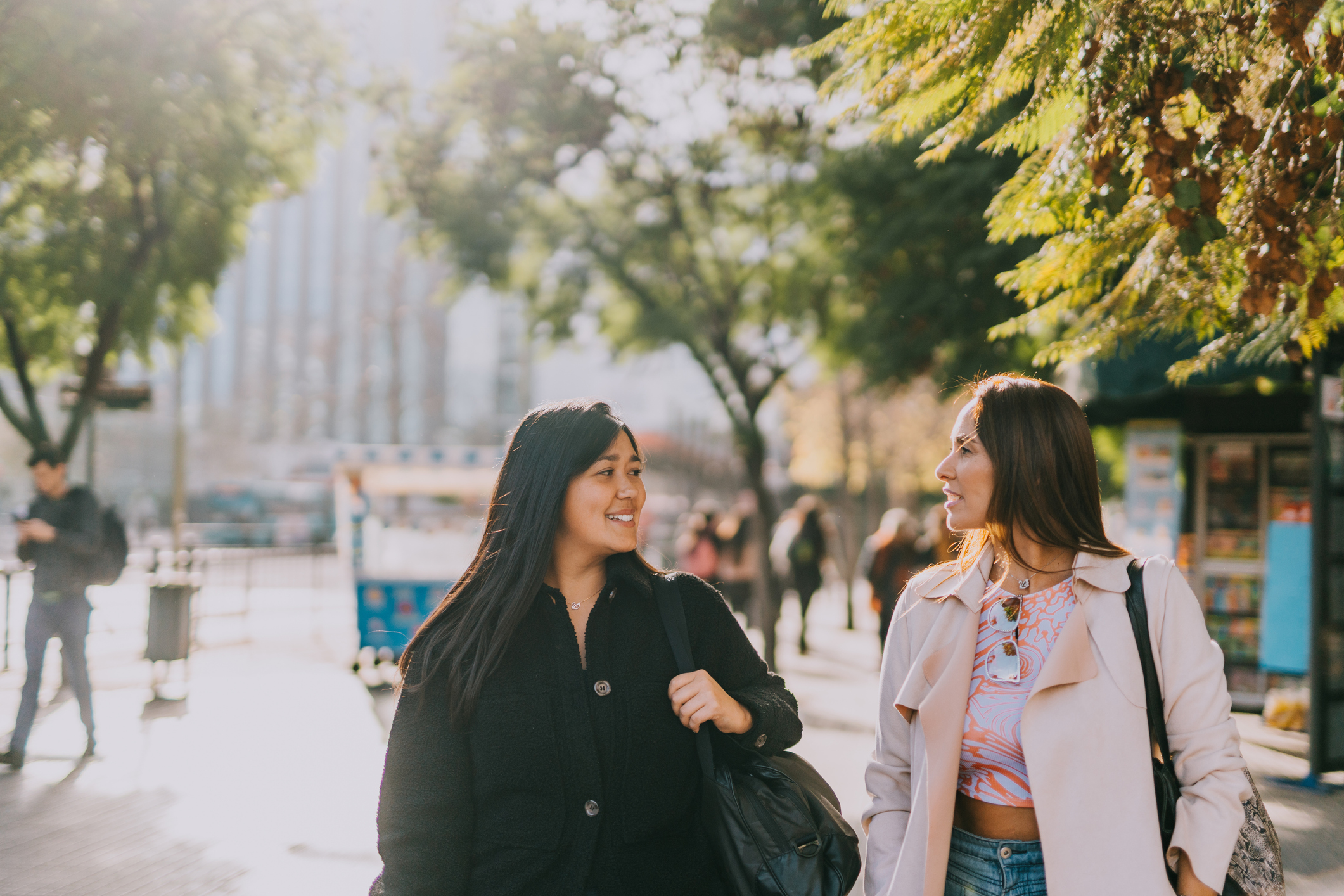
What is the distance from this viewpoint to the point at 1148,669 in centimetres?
222

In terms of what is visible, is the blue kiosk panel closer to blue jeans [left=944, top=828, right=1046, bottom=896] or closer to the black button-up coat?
the black button-up coat

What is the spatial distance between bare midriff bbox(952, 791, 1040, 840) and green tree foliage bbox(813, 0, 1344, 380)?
168 centimetres

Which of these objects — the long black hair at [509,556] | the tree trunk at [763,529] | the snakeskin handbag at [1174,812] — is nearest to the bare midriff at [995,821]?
the snakeskin handbag at [1174,812]

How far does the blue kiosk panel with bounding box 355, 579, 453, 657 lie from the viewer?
35.7 ft

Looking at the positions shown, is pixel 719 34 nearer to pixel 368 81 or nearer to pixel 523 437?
pixel 368 81

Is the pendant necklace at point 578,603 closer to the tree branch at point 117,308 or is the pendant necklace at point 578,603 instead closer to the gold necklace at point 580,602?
the gold necklace at point 580,602

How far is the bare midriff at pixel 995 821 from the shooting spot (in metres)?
2.27

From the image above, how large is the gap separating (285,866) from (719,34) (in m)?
8.25

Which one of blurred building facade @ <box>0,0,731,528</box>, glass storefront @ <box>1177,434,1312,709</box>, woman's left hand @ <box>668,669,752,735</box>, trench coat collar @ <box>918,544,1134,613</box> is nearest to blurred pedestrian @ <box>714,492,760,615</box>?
glass storefront @ <box>1177,434,1312,709</box>

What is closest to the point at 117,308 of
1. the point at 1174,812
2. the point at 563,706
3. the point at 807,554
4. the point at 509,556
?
the point at 807,554

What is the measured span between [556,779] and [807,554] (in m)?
11.8

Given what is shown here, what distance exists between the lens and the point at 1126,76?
304cm

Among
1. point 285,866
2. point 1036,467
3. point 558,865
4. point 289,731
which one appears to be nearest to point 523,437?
point 558,865

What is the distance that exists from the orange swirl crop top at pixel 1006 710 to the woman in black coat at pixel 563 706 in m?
0.41
